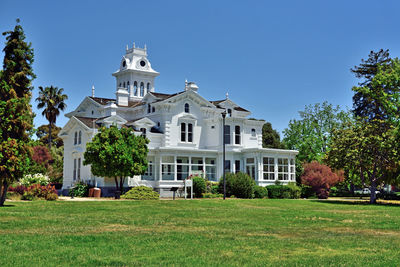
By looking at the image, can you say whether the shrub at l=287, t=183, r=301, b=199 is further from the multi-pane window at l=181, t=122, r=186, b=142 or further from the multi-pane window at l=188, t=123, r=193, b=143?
the multi-pane window at l=181, t=122, r=186, b=142

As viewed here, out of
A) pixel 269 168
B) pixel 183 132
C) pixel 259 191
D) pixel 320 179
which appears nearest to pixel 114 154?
pixel 183 132

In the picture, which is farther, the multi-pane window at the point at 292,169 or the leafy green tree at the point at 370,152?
the multi-pane window at the point at 292,169

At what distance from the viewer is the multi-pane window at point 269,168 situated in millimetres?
47938

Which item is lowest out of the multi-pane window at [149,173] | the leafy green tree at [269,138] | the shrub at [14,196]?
the shrub at [14,196]

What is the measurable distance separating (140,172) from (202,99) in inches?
565

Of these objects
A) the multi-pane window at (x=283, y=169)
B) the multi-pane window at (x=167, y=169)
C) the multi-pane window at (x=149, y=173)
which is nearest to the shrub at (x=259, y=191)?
the multi-pane window at (x=283, y=169)

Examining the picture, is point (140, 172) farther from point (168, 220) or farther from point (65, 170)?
point (168, 220)

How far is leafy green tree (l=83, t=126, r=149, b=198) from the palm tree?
79.2 feet

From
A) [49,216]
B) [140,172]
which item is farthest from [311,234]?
[140,172]

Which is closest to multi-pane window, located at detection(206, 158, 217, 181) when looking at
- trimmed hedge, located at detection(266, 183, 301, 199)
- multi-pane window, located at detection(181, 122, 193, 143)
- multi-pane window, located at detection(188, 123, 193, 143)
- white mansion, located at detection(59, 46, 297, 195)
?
white mansion, located at detection(59, 46, 297, 195)

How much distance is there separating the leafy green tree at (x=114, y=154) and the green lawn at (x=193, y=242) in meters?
18.6

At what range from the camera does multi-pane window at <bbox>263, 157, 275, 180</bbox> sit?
47.9 metres

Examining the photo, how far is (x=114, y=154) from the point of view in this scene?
37.3 metres

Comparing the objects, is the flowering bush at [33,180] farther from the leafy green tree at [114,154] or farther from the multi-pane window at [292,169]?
the multi-pane window at [292,169]
